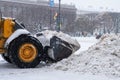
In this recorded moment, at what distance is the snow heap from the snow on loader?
0.65m

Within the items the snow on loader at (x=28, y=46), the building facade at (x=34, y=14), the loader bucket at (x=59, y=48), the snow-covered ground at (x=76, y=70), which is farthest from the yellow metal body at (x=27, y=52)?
the building facade at (x=34, y=14)

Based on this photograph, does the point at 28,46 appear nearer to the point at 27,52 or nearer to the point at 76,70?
the point at 27,52

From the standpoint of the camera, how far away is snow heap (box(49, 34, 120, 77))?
469 inches

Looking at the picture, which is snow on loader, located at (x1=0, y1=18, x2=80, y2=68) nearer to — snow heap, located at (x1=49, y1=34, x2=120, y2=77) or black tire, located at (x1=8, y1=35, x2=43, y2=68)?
black tire, located at (x1=8, y1=35, x2=43, y2=68)

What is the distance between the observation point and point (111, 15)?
7112 centimetres

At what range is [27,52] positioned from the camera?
1372 centimetres

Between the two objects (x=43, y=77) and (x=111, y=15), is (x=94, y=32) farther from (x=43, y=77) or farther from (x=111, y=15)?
(x=43, y=77)

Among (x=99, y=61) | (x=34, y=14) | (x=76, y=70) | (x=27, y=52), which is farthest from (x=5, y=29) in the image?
(x=34, y=14)

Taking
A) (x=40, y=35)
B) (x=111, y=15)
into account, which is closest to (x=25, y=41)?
(x=40, y=35)

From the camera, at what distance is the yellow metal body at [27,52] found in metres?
13.6

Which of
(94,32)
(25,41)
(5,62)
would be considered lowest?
(94,32)

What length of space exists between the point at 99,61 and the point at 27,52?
2.66 m

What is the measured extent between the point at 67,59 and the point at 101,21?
186ft

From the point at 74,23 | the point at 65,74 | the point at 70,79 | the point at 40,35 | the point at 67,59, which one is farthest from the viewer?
the point at 74,23
